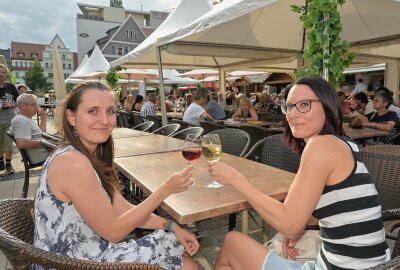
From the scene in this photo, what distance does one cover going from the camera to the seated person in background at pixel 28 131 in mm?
3809

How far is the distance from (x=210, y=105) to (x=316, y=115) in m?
5.57

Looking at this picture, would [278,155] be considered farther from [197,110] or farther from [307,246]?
[197,110]

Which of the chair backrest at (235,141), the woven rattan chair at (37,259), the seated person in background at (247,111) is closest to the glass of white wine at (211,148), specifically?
the woven rattan chair at (37,259)

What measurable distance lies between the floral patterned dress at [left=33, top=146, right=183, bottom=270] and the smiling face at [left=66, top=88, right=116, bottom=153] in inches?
5.6

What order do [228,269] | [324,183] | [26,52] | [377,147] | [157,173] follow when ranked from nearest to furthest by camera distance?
[324,183] → [228,269] → [157,173] → [377,147] → [26,52]

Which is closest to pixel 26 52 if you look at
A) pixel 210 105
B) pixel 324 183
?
pixel 210 105

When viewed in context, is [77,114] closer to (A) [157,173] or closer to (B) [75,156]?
(B) [75,156]

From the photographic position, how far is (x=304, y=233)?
5.33 feet

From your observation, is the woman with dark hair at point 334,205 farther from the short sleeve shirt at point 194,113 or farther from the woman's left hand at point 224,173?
the short sleeve shirt at point 194,113

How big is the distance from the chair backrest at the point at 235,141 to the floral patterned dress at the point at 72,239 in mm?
1845

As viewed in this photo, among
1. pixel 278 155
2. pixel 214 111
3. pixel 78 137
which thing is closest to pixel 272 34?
pixel 214 111

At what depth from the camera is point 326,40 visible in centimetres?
282

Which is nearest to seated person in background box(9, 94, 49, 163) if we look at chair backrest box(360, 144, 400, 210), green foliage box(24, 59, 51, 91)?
chair backrest box(360, 144, 400, 210)

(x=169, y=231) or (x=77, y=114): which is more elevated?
(x=77, y=114)
